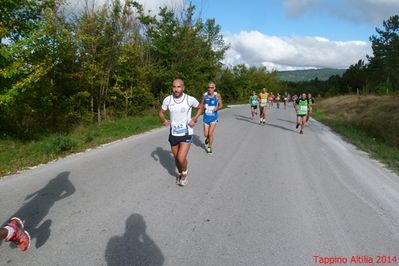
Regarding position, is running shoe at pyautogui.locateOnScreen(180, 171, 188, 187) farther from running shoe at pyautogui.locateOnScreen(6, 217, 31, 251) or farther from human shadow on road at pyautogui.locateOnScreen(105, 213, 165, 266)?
running shoe at pyautogui.locateOnScreen(6, 217, 31, 251)

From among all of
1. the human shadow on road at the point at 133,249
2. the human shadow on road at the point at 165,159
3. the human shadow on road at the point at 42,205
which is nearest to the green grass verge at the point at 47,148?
the human shadow on road at the point at 42,205

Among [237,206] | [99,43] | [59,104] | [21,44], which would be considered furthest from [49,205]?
[99,43]

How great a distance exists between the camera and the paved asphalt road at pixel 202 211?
4.06m

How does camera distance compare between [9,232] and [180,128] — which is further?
[180,128]

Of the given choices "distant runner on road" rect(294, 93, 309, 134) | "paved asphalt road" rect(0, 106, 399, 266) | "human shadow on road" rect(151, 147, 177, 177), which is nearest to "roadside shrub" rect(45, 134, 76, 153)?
"paved asphalt road" rect(0, 106, 399, 266)

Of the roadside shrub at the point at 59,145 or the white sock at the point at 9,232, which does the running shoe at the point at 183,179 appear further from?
the roadside shrub at the point at 59,145

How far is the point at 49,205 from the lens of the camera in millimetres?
5414

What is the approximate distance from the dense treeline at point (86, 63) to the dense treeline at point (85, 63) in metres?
0.03

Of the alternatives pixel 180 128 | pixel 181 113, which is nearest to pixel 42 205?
pixel 180 128

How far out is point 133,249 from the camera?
4.11 metres

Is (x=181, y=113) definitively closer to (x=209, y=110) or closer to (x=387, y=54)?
(x=209, y=110)

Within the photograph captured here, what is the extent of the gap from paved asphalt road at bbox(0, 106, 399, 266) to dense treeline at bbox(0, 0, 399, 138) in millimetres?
4189

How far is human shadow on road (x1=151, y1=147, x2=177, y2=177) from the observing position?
7.98m

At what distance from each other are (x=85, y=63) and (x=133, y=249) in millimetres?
14930
